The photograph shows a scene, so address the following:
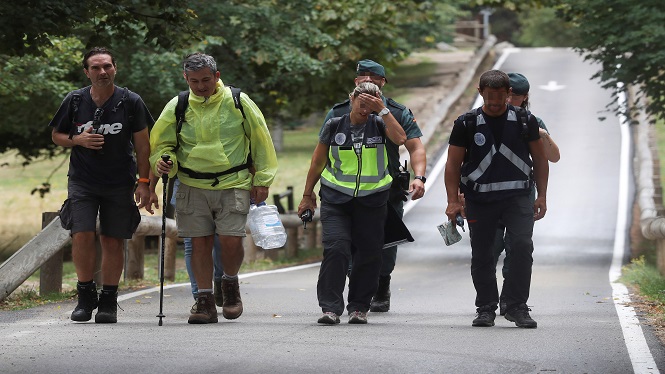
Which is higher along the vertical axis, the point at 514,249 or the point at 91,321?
the point at 514,249

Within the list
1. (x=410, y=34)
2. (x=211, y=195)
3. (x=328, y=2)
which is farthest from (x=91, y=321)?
(x=410, y=34)

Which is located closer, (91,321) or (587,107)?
(91,321)

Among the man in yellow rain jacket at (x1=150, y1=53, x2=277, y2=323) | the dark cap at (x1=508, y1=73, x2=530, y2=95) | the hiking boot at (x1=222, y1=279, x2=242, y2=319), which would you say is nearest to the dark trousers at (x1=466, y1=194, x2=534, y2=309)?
the dark cap at (x1=508, y1=73, x2=530, y2=95)

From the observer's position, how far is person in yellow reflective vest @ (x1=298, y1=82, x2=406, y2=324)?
948 centimetres

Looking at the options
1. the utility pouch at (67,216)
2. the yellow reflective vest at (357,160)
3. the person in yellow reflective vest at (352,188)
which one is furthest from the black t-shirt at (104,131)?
the yellow reflective vest at (357,160)

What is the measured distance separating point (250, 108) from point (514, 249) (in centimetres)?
203

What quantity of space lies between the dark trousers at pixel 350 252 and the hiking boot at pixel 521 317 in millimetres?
974

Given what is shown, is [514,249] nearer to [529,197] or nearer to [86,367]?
[529,197]

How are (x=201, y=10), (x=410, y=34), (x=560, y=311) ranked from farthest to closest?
(x=410, y=34) → (x=201, y=10) → (x=560, y=311)

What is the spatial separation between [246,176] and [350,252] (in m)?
0.90

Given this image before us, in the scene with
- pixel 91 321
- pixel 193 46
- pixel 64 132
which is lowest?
pixel 91 321

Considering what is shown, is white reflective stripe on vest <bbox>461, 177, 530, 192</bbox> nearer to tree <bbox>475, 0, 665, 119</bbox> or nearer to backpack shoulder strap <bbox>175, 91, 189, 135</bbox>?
backpack shoulder strap <bbox>175, 91, 189, 135</bbox>

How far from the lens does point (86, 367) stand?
7.05 m

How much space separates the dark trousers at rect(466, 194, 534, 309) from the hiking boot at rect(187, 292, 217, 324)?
179 cm
